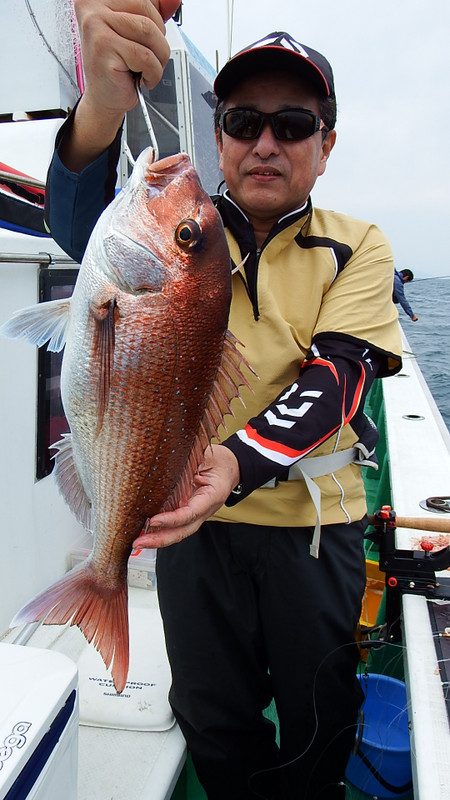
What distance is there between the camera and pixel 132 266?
130 cm

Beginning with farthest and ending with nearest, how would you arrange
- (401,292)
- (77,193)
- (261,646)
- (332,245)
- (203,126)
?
1. (401,292)
2. (203,126)
3. (261,646)
4. (332,245)
5. (77,193)

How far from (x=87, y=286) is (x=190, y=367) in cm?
29

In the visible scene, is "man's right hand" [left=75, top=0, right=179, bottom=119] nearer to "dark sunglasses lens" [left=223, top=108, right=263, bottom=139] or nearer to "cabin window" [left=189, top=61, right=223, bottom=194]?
"dark sunglasses lens" [left=223, top=108, right=263, bottom=139]

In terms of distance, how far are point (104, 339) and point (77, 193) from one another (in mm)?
563

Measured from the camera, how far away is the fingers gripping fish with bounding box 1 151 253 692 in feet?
4.27

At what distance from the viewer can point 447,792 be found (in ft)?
4.82

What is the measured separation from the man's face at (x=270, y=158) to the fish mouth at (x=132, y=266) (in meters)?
0.73

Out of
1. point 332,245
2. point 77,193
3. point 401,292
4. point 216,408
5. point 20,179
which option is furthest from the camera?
point 401,292

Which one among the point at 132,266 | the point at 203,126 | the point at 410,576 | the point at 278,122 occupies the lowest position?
the point at 410,576

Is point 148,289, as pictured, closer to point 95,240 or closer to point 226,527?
point 95,240

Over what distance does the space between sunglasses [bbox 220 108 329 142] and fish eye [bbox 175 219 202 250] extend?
2.24 ft

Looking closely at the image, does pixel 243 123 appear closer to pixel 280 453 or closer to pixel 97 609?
pixel 280 453

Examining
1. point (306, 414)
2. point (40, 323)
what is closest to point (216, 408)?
point (306, 414)

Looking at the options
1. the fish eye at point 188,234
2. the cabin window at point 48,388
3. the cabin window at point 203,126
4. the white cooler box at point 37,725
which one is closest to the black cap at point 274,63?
the fish eye at point 188,234
